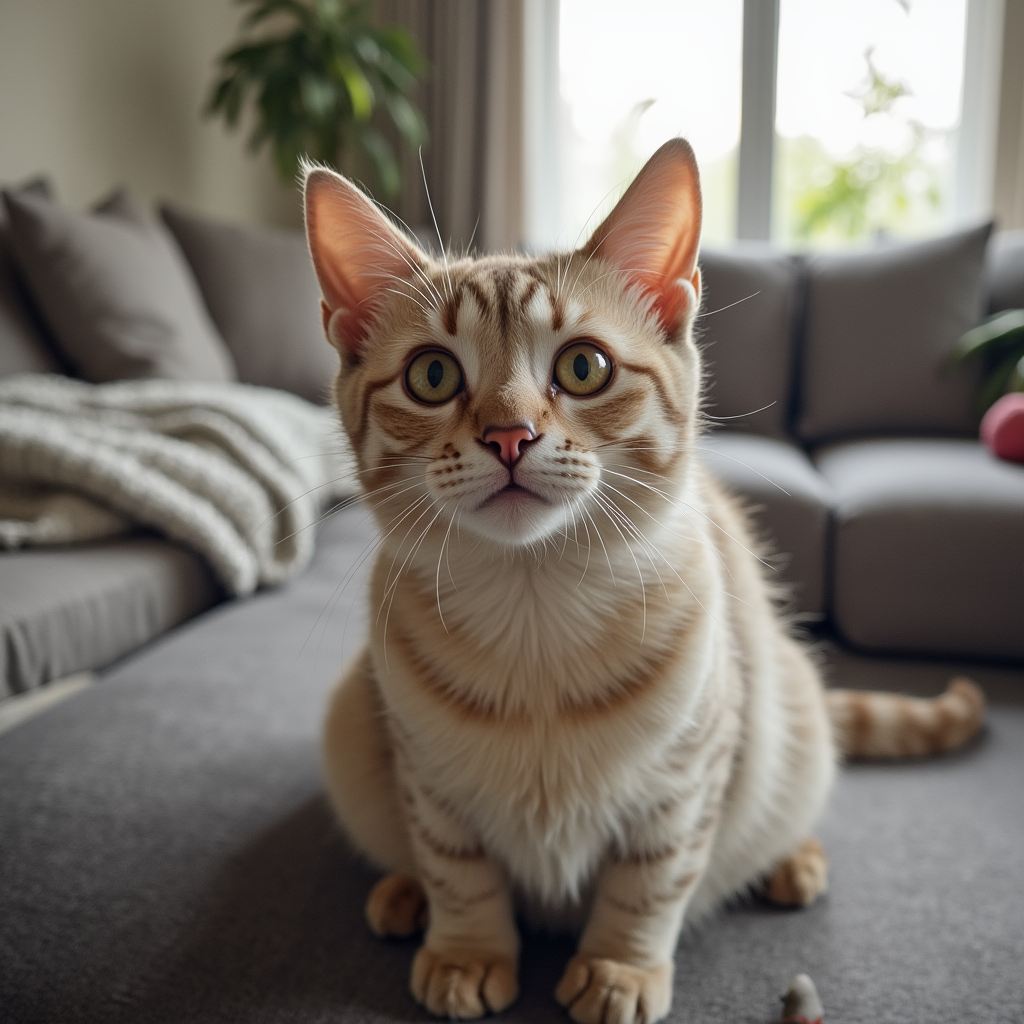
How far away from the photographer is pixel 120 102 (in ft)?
9.71

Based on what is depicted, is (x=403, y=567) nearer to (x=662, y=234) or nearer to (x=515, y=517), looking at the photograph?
(x=515, y=517)

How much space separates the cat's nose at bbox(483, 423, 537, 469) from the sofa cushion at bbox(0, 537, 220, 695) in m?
0.89

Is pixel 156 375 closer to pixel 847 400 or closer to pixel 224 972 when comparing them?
pixel 224 972

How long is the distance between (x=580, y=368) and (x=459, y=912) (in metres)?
0.53

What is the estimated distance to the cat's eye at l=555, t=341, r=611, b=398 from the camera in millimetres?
727

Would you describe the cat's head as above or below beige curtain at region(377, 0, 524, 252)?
below

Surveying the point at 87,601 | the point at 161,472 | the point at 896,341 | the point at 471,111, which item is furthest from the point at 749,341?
the point at 471,111

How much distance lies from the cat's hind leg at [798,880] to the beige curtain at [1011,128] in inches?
131

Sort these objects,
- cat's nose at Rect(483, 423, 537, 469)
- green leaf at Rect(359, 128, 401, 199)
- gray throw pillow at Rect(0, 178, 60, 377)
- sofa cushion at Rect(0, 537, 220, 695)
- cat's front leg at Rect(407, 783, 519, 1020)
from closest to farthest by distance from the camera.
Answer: cat's nose at Rect(483, 423, 537, 469) < cat's front leg at Rect(407, 783, 519, 1020) < sofa cushion at Rect(0, 537, 220, 695) < gray throw pillow at Rect(0, 178, 60, 377) < green leaf at Rect(359, 128, 401, 199)

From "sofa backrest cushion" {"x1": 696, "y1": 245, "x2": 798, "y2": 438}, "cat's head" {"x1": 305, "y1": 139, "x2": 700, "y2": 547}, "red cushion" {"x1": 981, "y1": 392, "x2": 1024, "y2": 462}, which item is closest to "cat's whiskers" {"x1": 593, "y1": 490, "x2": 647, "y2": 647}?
"cat's head" {"x1": 305, "y1": 139, "x2": 700, "y2": 547}

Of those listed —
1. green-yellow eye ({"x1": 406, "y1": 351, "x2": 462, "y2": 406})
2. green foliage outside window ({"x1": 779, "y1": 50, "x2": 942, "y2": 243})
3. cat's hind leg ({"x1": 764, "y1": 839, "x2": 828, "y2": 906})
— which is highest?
green foliage outside window ({"x1": 779, "y1": 50, "x2": 942, "y2": 243})

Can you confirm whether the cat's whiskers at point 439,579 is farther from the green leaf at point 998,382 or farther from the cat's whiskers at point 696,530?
the green leaf at point 998,382

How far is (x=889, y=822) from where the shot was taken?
3.54 ft

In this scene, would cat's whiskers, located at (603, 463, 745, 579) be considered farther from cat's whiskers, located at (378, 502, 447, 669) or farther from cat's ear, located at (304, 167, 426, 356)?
cat's ear, located at (304, 167, 426, 356)
